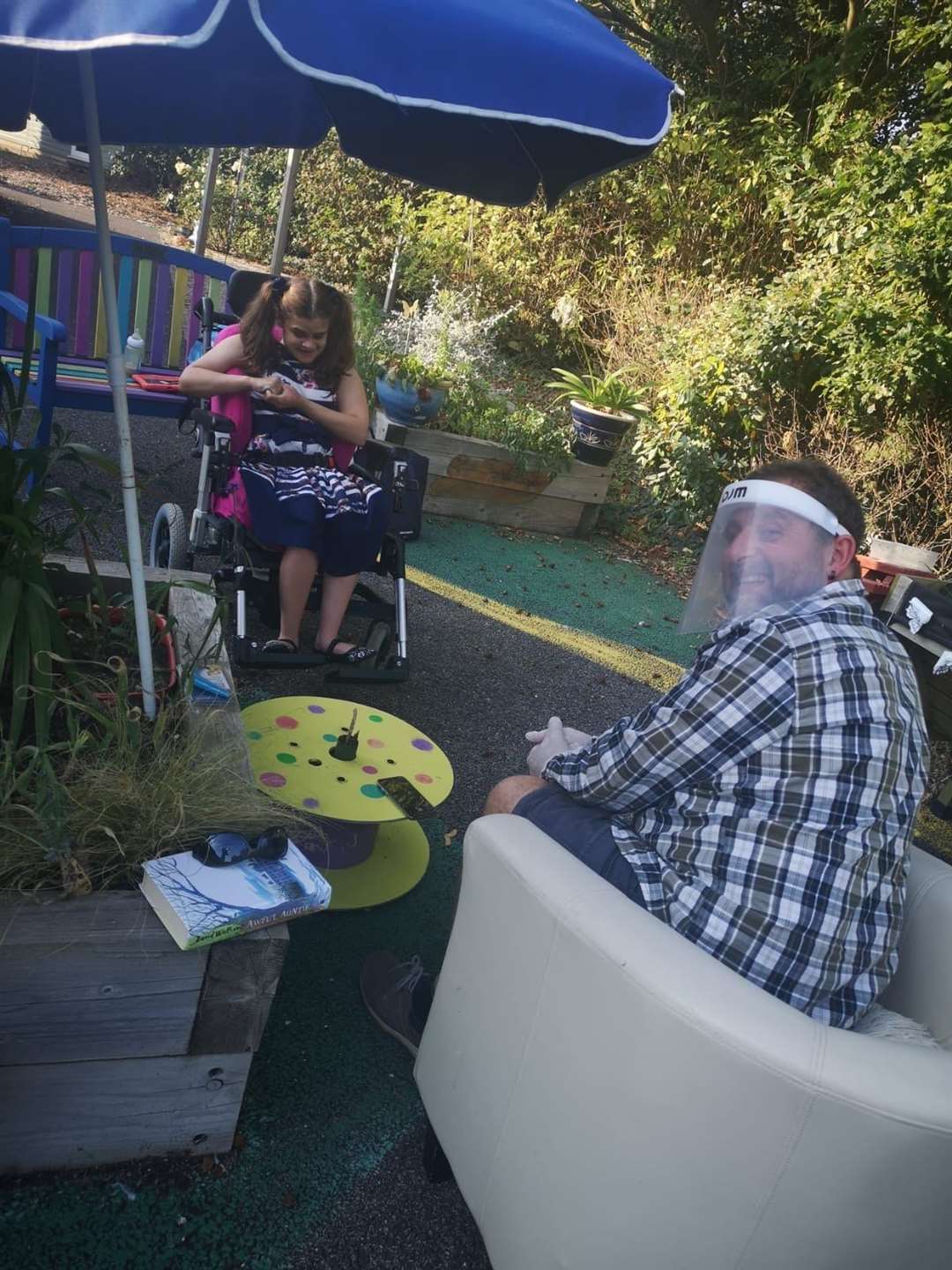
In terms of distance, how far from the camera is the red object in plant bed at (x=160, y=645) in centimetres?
223

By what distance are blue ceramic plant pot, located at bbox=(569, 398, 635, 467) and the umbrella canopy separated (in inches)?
151

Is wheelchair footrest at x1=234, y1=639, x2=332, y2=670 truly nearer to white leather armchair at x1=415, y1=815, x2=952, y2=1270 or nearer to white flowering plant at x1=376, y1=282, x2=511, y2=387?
white leather armchair at x1=415, y1=815, x2=952, y2=1270

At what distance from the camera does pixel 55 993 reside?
1.62 m

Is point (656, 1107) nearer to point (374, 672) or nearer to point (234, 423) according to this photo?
point (374, 672)

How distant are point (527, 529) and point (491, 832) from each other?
5.07m

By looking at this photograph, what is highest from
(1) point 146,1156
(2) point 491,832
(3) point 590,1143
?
(2) point 491,832

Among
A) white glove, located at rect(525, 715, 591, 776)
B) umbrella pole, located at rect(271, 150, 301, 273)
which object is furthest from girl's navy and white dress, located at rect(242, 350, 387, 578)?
umbrella pole, located at rect(271, 150, 301, 273)

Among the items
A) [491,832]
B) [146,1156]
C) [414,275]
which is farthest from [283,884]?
[414,275]

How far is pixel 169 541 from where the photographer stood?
389cm

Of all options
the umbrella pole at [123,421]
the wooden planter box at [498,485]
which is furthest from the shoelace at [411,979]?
the wooden planter box at [498,485]

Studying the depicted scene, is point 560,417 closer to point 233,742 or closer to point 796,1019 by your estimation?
point 233,742

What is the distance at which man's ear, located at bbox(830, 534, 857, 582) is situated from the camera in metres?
1.93

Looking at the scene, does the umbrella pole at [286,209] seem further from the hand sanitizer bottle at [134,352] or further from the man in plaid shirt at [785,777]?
the man in plaid shirt at [785,777]

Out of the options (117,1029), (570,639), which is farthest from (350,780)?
(570,639)
